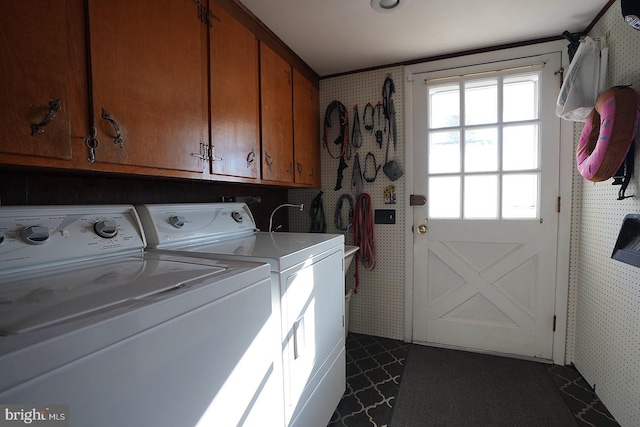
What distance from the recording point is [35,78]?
78cm

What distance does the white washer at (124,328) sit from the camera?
0.47 m

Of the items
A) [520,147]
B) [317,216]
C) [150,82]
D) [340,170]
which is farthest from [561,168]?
[150,82]

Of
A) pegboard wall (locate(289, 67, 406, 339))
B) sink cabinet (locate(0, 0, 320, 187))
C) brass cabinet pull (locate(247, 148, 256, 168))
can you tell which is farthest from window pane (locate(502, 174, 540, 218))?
brass cabinet pull (locate(247, 148, 256, 168))

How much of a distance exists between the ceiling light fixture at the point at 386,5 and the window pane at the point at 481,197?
4.19ft

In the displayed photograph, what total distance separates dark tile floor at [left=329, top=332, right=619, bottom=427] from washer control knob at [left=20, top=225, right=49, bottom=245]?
1564mm

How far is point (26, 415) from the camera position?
17.2 inches

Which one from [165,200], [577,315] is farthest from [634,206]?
[165,200]

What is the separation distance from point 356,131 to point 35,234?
2.09 metres

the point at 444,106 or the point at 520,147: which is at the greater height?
the point at 444,106

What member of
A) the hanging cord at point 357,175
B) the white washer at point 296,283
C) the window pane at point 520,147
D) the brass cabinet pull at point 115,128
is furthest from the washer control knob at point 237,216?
the window pane at point 520,147

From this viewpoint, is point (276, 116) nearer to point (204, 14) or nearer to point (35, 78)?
point (204, 14)

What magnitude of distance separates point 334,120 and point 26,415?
2.45m

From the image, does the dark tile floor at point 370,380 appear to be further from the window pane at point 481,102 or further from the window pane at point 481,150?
the window pane at point 481,102

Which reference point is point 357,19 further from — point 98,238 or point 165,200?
point 98,238
